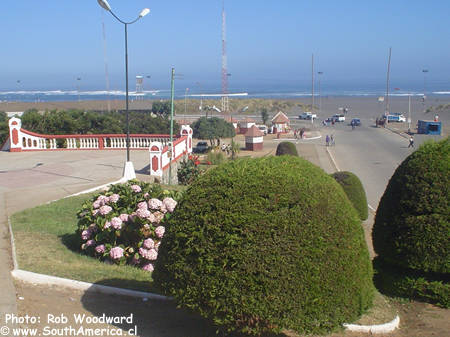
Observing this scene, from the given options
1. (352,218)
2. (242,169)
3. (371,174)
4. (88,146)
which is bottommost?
(371,174)

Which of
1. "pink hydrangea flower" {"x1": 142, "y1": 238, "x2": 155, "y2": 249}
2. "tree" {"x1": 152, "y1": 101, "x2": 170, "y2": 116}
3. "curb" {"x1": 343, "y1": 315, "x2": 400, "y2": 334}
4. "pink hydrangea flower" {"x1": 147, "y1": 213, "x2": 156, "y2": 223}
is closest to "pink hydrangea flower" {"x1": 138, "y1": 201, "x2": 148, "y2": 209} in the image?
"pink hydrangea flower" {"x1": 147, "y1": 213, "x2": 156, "y2": 223}

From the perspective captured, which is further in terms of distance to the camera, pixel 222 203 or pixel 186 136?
pixel 186 136

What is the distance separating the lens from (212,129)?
184 feet

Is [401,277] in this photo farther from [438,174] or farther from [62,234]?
[62,234]

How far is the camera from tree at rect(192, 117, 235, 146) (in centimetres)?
5588

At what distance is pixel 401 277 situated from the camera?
24.4 ft

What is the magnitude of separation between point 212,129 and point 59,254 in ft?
156

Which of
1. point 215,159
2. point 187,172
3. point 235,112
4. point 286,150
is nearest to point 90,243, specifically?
point 187,172

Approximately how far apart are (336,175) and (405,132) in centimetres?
4788

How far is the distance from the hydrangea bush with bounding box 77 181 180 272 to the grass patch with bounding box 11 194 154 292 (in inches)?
9.9

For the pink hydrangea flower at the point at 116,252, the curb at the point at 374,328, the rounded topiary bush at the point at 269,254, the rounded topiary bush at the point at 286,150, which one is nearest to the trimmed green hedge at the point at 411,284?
the curb at the point at 374,328

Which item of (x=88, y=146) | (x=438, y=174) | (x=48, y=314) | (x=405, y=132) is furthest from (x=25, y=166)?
(x=405, y=132)

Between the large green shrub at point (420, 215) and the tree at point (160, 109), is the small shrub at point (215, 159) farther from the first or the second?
the tree at point (160, 109)

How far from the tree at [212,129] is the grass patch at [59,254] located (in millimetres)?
42880
